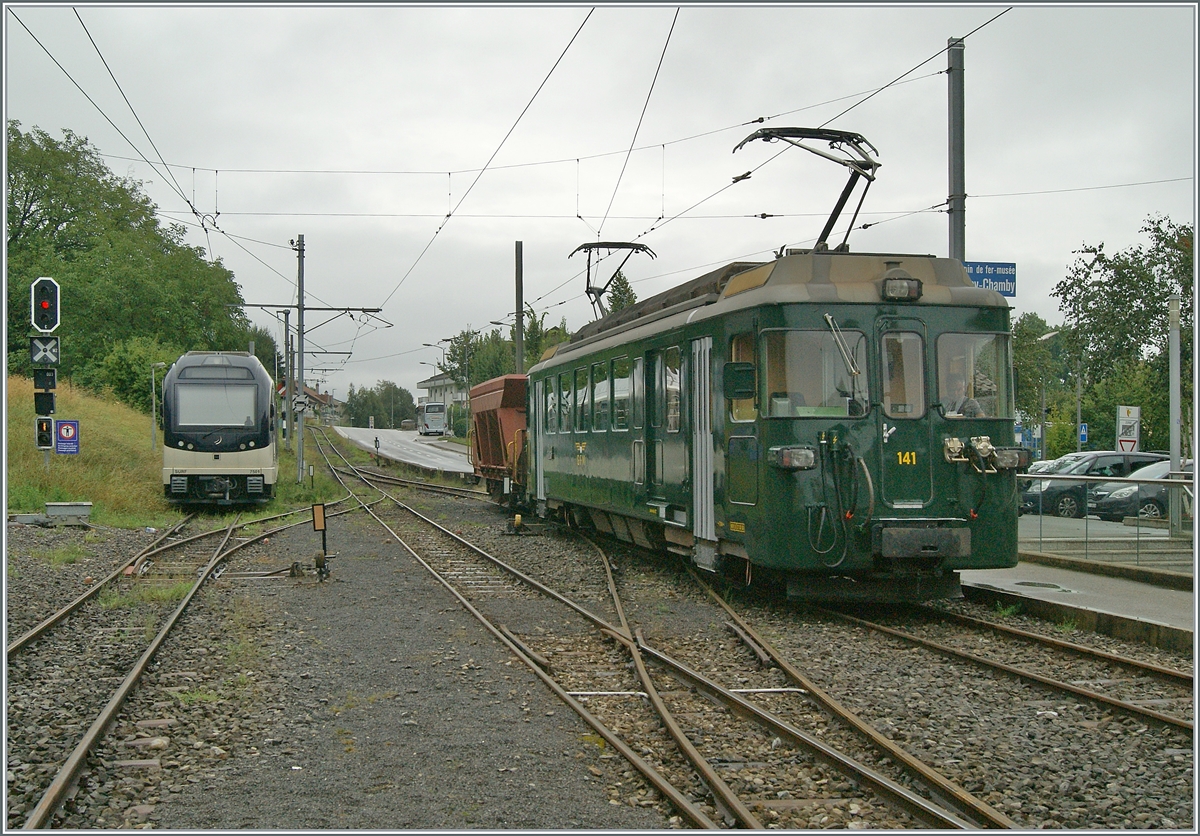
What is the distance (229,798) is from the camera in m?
5.37

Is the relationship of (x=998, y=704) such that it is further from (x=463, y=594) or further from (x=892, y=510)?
(x=463, y=594)

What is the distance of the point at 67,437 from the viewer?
75.1 feet

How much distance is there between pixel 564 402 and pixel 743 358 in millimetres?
7567

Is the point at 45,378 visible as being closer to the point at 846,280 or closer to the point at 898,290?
the point at 846,280

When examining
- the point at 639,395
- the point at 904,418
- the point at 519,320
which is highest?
the point at 519,320

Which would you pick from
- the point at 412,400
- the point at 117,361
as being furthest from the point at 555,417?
the point at 412,400

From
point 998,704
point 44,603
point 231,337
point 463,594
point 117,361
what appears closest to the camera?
point 998,704

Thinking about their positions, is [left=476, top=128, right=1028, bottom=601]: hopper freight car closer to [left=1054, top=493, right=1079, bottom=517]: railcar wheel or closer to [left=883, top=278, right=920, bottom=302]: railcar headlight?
[left=883, top=278, right=920, bottom=302]: railcar headlight

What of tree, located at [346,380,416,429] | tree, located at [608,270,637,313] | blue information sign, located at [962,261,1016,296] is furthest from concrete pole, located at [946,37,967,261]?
tree, located at [346,380,416,429]

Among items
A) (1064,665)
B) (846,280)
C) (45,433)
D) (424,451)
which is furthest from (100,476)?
(424,451)

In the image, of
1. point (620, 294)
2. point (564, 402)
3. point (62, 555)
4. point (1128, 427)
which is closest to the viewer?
point (62, 555)

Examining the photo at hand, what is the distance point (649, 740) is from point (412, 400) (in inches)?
6182

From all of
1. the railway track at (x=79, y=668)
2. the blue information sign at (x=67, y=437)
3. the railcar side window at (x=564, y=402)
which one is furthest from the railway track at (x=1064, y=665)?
the blue information sign at (x=67, y=437)

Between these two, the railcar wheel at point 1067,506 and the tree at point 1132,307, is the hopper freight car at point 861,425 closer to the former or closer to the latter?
the railcar wheel at point 1067,506
